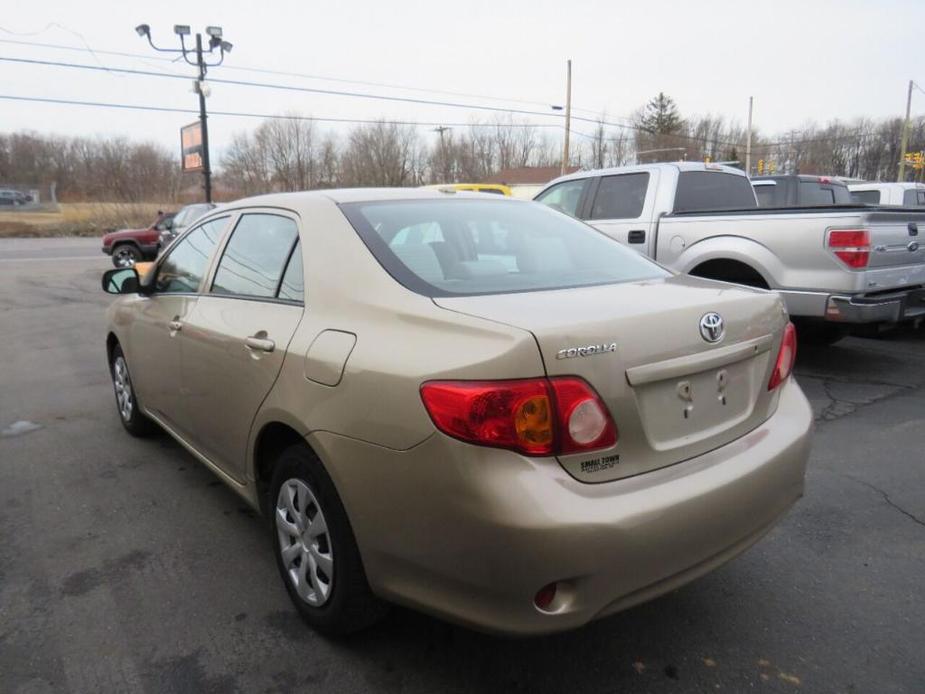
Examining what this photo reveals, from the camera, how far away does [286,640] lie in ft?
8.04

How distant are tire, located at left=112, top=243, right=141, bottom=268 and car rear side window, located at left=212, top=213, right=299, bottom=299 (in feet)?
60.1

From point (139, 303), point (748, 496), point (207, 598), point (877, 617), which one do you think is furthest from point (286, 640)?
point (139, 303)

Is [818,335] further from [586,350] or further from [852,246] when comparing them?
[586,350]

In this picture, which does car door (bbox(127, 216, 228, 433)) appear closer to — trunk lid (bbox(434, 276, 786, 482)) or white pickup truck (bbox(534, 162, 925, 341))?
trunk lid (bbox(434, 276, 786, 482))

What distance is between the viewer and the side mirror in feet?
14.0

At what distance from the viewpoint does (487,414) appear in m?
1.79

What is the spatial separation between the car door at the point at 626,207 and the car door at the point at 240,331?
453cm

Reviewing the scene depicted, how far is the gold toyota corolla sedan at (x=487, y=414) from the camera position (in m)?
1.80

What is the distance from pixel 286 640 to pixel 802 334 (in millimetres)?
6545

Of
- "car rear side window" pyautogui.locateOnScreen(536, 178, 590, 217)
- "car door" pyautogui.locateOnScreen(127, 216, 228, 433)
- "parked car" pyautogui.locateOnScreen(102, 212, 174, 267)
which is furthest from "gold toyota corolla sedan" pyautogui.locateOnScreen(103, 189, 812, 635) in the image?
"parked car" pyautogui.locateOnScreen(102, 212, 174, 267)

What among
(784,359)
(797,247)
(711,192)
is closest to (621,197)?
(711,192)

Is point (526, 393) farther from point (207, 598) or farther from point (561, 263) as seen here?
point (207, 598)

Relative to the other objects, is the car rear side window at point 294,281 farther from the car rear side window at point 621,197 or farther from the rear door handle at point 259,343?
the car rear side window at point 621,197

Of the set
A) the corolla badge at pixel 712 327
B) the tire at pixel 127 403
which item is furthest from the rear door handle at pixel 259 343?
the tire at pixel 127 403
